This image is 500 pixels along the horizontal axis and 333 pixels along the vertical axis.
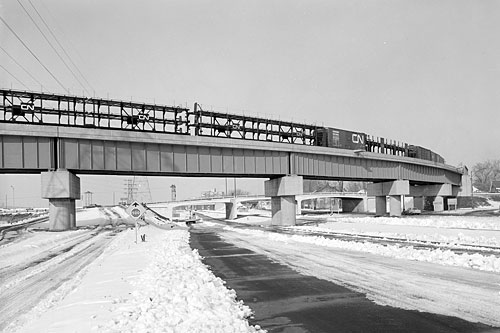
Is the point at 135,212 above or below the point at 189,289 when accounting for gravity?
above

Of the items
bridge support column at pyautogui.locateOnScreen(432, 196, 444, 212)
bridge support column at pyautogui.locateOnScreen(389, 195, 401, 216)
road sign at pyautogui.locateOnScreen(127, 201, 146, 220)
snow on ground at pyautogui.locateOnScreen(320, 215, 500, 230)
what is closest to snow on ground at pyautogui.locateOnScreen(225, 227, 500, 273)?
road sign at pyautogui.locateOnScreen(127, 201, 146, 220)

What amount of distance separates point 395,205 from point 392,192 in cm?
418

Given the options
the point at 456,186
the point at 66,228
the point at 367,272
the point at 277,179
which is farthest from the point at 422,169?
the point at 367,272

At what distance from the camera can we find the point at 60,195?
129 feet

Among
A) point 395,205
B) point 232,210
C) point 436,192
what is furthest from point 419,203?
point 232,210

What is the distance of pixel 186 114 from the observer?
4925 centimetres

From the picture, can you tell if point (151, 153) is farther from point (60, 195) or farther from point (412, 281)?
point (412, 281)

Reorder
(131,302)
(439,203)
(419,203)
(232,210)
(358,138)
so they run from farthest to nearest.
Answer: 1. (419,203)
2. (232,210)
3. (439,203)
4. (358,138)
5. (131,302)

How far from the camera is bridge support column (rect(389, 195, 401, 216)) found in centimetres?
7131

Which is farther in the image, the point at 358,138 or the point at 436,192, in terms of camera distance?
the point at 436,192

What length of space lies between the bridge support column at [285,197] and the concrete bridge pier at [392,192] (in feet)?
76.0

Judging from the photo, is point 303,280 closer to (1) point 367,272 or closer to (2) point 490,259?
(1) point 367,272

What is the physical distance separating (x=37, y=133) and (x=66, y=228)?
31.0 ft

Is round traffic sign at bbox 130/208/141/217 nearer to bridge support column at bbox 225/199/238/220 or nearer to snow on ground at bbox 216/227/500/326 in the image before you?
snow on ground at bbox 216/227/500/326
